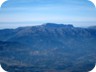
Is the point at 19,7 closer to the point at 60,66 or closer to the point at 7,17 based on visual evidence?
the point at 7,17

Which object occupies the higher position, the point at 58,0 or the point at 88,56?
the point at 58,0

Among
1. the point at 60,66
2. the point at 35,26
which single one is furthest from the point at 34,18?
the point at 60,66

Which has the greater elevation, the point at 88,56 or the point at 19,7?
the point at 19,7

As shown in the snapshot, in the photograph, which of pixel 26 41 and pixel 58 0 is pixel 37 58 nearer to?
pixel 26 41

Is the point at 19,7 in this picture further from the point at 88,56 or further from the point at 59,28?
the point at 88,56

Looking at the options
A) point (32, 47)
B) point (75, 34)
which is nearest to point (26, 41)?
point (32, 47)

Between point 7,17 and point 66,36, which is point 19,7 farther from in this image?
point 66,36

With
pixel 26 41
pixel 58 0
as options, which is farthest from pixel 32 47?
Answer: pixel 58 0
